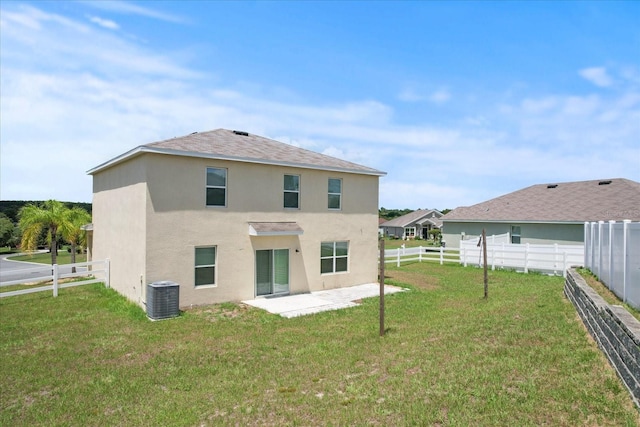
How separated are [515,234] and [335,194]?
1509cm


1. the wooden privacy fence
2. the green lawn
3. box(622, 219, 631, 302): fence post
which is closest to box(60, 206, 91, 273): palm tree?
the green lawn

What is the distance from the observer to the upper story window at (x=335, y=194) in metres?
16.0

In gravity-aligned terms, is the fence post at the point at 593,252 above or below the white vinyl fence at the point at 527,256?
above

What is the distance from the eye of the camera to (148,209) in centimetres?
1179

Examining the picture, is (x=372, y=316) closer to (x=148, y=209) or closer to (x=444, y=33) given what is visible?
(x=148, y=209)

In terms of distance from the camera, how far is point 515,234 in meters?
25.1

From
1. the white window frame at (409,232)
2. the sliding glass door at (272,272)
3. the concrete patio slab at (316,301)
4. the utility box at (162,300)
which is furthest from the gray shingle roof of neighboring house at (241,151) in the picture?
the white window frame at (409,232)

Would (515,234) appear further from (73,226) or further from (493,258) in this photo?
(73,226)

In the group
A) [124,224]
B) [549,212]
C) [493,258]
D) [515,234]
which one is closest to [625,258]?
[493,258]

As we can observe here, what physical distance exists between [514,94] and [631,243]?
1031 cm

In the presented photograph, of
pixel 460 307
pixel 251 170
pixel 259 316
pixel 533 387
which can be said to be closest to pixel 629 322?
pixel 533 387

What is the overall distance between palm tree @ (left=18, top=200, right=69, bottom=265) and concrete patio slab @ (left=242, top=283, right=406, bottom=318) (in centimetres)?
1401

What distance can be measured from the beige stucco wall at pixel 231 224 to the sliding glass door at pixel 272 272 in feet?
0.84

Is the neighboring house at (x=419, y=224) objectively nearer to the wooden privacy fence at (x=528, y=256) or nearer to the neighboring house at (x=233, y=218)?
the wooden privacy fence at (x=528, y=256)
